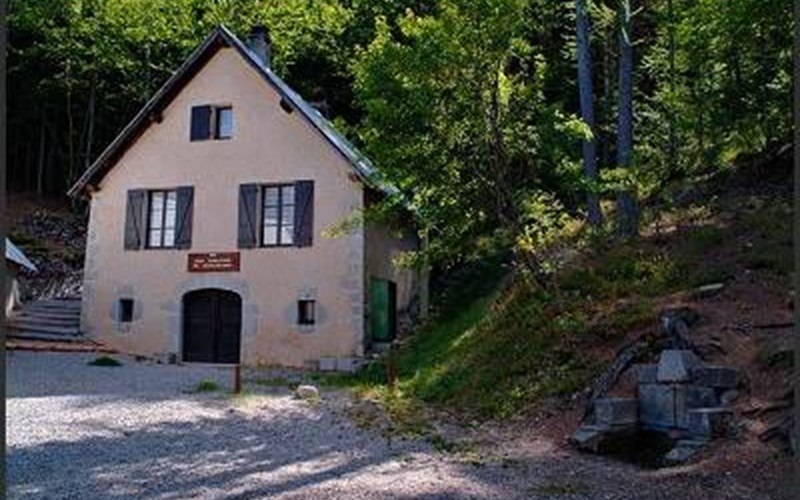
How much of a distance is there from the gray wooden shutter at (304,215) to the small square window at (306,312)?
1.30 m

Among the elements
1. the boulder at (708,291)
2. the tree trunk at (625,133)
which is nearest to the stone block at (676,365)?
the boulder at (708,291)

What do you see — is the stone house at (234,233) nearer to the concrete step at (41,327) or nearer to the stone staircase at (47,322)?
the concrete step at (41,327)

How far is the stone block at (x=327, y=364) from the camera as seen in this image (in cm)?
1756

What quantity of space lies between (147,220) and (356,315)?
5.91 metres

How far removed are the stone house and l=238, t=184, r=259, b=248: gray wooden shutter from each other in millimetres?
29

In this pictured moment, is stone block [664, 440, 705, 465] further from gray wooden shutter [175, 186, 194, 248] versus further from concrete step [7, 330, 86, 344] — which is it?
concrete step [7, 330, 86, 344]

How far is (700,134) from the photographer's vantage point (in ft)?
52.0

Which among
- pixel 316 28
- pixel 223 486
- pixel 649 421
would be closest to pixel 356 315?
pixel 649 421

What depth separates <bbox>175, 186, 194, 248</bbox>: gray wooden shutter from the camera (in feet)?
62.9

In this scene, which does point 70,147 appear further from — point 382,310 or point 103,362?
point 382,310

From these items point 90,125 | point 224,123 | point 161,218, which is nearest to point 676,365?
point 224,123

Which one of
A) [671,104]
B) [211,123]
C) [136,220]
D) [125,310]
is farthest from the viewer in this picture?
[125,310]

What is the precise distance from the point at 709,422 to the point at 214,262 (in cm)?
1312

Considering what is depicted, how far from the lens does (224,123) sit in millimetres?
19453
